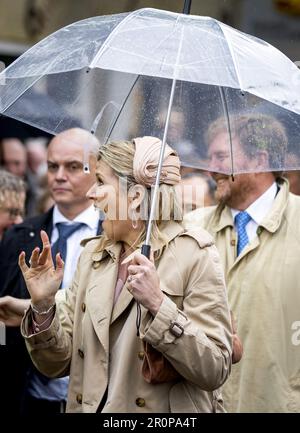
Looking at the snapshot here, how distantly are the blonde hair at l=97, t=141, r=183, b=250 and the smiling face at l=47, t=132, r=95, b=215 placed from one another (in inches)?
87.7

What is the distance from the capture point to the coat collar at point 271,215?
6129 millimetres

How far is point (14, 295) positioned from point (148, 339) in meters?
2.47

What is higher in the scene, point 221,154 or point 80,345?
point 221,154

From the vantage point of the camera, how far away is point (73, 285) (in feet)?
16.6

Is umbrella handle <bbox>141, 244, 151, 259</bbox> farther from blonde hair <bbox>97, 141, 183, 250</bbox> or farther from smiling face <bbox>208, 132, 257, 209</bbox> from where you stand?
smiling face <bbox>208, 132, 257, 209</bbox>

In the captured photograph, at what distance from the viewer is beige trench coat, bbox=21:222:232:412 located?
4.51 meters

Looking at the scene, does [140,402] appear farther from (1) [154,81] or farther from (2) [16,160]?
(2) [16,160]

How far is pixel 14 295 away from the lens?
6.82 m

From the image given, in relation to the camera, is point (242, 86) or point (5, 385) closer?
point (242, 86)

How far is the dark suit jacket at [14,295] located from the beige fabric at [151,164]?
204 centimetres

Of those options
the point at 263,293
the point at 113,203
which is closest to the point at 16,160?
the point at 263,293

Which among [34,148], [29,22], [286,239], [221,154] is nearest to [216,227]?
[286,239]

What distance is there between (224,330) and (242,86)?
0.99m

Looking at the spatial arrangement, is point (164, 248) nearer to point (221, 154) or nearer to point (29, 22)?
point (221, 154)
